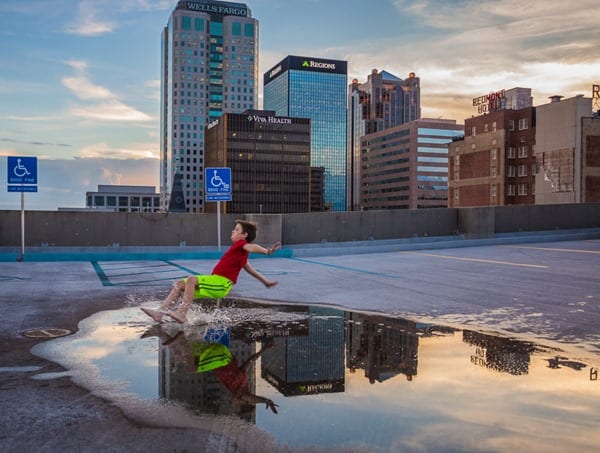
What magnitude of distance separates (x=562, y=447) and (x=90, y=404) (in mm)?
3499

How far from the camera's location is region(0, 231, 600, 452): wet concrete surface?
3.82 metres

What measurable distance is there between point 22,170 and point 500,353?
673 inches

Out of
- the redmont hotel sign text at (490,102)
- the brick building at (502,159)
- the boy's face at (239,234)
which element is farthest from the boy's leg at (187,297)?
the redmont hotel sign text at (490,102)

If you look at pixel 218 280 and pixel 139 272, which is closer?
pixel 218 280

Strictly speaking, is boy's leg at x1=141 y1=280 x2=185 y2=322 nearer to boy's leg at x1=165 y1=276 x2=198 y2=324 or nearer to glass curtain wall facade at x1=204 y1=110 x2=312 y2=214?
boy's leg at x1=165 y1=276 x2=198 y2=324

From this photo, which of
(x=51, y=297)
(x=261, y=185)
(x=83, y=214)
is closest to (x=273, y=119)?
(x=261, y=185)

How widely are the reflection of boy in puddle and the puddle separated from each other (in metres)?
0.02

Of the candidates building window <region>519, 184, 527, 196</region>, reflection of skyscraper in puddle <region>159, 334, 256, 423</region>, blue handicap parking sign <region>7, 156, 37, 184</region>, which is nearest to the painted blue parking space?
blue handicap parking sign <region>7, 156, 37, 184</region>

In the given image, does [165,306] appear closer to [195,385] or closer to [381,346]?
[195,385]

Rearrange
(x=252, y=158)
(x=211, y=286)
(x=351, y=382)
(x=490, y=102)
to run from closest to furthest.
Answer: (x=351, y=382), (x=211, y=286), (x=490, y=102), (x=252, y=158)

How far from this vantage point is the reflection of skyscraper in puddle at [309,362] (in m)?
4.96

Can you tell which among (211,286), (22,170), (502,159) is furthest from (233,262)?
(502,159)

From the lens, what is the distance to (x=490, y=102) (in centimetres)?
12875

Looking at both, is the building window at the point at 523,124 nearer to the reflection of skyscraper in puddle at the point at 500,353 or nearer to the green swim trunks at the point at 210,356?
the reflection of skyscraper in puddle at the point at 500,353
